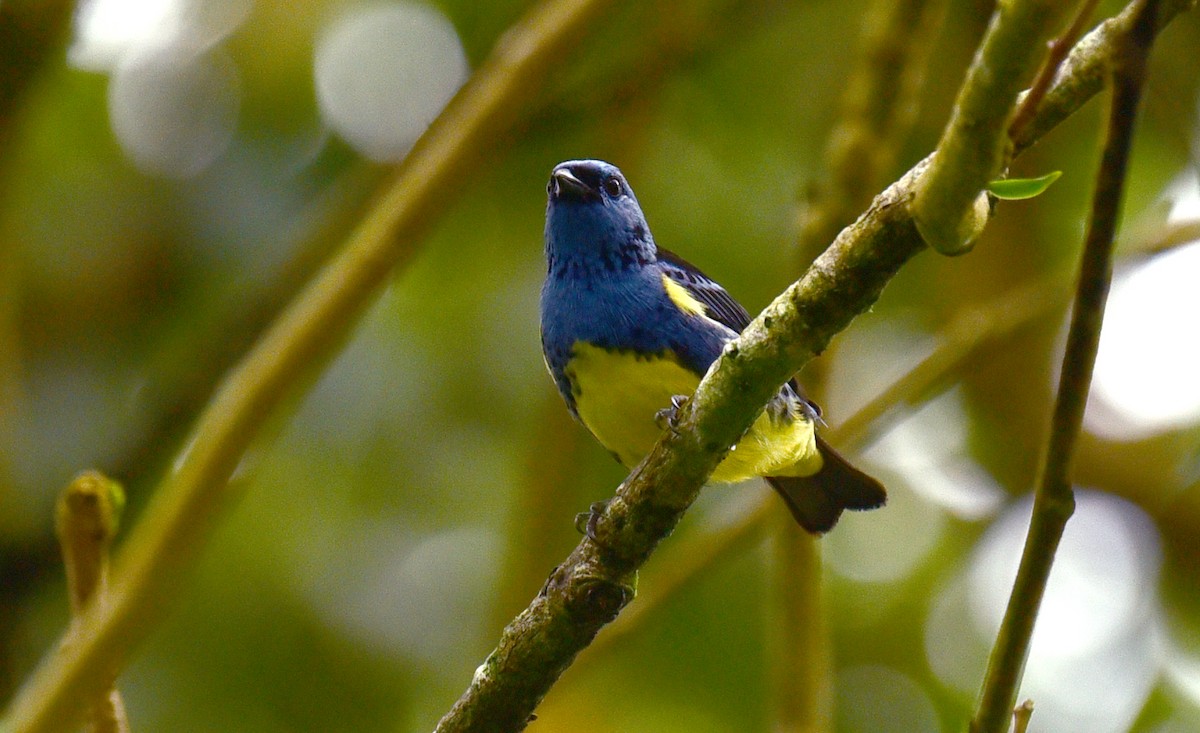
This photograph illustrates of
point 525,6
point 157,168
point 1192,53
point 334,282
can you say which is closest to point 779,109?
point 525,6

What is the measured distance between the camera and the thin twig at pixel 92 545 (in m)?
2.05

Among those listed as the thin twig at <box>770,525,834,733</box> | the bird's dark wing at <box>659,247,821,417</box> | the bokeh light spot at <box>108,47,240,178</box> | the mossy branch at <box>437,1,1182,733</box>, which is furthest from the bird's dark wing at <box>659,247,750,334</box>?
the bokeh light spot at <box>108,47,240,178</box>

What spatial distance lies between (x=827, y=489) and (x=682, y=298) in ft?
2.38

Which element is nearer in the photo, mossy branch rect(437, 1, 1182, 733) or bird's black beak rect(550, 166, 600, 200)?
mossy branch rect(437, 1, 1182, 733)

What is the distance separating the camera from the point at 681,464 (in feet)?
6.37

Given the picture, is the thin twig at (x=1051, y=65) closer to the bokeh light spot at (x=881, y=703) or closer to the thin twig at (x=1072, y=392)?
the thin twig at (x=1072, y=392)

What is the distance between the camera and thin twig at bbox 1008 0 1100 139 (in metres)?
1.29

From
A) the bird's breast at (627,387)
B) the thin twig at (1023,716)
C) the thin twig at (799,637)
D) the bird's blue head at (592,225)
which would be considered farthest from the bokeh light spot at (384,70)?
the thin twig at (1023,716)

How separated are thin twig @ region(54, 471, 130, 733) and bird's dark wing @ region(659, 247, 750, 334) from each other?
148 centimetres

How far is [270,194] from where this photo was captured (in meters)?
5.07

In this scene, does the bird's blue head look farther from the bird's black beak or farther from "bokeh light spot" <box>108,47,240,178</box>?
"bokeh light spot" <box>108,47,240,178</box>

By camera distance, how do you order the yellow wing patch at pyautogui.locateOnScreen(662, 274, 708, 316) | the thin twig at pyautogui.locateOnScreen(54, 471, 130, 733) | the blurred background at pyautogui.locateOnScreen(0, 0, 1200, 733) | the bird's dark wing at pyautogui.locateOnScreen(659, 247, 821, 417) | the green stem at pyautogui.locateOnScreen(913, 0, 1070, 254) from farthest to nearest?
the blurred background at pyautogui.locateOnScreen(0, 0, 1200, 733)
the bird's dark wing at pyautogui.locateOnScreen(659, 247, 821, 417)
the yellow wing patch at pyautogui.locateOnScreen(662, 274, 708, 316)
the thin twig at pyautogui.locateOnScreen(54, 471, 130, 733)
the green stem at pyautogui.locateOnScreen(913, 0, 1070, 254)

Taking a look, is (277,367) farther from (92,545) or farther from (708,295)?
(708,295)

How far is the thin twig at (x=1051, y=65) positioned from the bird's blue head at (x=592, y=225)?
1787 mm
